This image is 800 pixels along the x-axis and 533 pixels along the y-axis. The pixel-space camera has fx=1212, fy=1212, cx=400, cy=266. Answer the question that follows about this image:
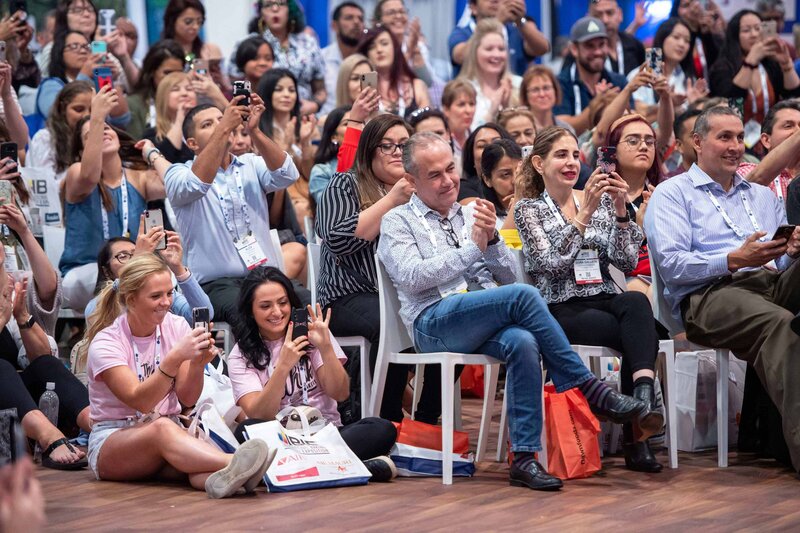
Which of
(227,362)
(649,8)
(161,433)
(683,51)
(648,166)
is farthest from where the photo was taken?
(649,8)

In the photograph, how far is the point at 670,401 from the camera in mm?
4547

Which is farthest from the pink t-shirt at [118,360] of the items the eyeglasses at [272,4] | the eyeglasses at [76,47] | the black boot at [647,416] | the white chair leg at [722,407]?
the eyeglasses at [272,4]

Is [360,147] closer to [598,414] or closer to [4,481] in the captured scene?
[598,414]

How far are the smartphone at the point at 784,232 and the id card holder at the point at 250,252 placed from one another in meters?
2.25

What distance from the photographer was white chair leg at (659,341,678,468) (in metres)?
4.55

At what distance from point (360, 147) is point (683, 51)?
439 centimetres

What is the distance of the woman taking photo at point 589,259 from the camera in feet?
14.8

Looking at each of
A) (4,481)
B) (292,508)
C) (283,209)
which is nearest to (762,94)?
(283,209)

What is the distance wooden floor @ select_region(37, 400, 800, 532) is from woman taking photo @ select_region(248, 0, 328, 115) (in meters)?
4.39

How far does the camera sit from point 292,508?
388cm

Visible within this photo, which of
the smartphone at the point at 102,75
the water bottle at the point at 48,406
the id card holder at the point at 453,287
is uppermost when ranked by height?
the smartphone at the point at 102,75

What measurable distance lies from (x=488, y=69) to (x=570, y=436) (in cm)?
404

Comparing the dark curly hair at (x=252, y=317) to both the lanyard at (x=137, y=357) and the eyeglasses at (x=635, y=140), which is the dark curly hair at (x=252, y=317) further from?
the eyeglasses at (x=635, y=140)

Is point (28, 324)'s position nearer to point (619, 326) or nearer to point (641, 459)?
point (619, 326)
